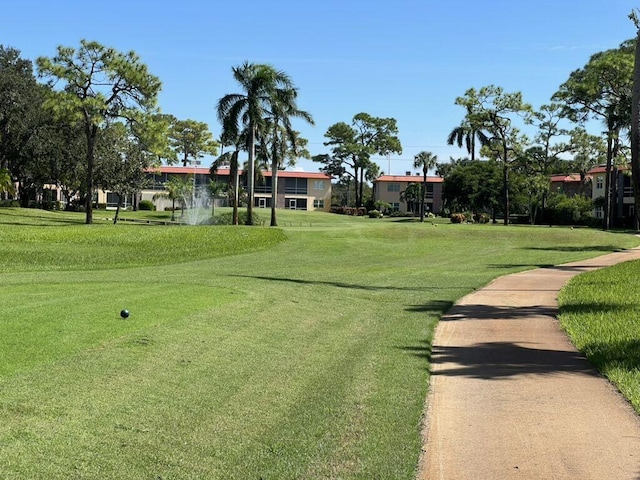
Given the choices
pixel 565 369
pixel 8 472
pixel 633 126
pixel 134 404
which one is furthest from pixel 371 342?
pixel 633 126

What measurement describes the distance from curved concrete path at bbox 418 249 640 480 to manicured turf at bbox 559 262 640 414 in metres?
0.22

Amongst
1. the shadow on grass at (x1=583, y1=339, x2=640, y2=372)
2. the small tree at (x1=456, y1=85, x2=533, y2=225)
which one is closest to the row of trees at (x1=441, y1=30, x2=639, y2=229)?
the small tree at (x1=456, y1=85, x2=533, y2=225)

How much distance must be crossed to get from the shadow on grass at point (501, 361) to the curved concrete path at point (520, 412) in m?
0.01

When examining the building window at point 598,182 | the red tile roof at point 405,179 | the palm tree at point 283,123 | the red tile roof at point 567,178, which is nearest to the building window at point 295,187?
the red tile roof at point 405,179

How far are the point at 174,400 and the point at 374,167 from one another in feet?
311

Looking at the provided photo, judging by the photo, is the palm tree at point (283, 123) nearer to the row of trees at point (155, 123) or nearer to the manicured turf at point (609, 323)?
the row of trees at point (155, 123)

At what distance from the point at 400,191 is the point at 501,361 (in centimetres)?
9768

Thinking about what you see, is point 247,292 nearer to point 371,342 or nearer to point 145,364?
point 371,342

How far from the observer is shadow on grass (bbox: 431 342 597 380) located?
9211 millimetres

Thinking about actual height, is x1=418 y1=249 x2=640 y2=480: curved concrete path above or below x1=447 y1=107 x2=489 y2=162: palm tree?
below

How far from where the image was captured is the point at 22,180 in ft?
232

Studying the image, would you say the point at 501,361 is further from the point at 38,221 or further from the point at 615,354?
the point at 38,221

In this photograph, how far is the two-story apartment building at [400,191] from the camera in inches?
4176

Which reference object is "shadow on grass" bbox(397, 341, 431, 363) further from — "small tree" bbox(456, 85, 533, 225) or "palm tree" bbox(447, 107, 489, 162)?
"palm tree" bbox(447, 107, 489, 162)
